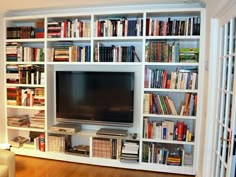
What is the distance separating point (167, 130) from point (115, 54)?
1.36 meters

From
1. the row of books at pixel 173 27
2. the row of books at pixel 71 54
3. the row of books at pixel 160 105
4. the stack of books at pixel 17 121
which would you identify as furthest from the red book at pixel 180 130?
the stack of books at pixel 17 121

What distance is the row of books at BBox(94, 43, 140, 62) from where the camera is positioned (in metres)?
3.18

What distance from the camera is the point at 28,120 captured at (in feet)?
12.5

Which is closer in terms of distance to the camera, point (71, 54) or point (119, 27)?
point (119, 27)

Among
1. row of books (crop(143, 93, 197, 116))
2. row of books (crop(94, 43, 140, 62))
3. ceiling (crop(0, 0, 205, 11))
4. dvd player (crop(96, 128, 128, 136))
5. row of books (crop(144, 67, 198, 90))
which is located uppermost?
ceiling (crop(0, 0, 205, 11))

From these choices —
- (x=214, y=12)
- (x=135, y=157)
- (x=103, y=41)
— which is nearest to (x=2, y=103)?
(x=103, y=41)

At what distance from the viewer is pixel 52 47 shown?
138 inches

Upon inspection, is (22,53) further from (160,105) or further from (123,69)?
(160,105)

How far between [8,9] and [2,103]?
1550 mm

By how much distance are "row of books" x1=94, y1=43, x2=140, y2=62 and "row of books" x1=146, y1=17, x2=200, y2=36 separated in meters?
0.36

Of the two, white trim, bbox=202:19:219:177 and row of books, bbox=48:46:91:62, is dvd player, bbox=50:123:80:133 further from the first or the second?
white trim, bbox=202:19:219:177

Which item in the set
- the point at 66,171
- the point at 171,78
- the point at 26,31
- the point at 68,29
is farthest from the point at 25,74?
the point at 171,78

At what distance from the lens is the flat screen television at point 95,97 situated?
3.27 m

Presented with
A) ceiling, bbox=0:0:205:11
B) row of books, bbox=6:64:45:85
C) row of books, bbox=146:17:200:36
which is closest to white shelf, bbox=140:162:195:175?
row of books, bbox=146:17:200:36
